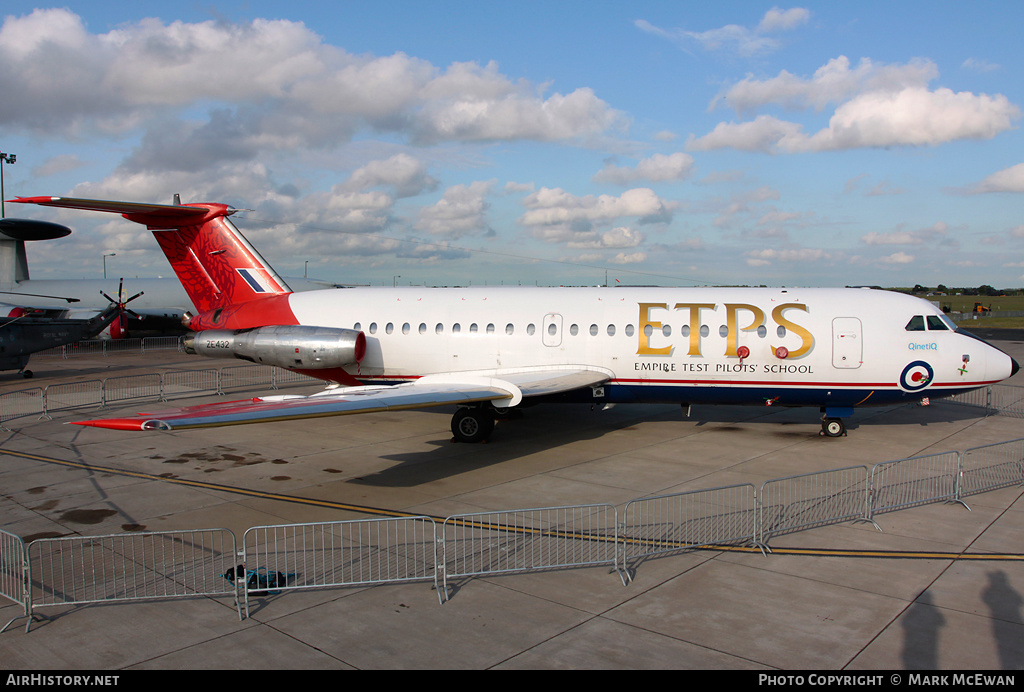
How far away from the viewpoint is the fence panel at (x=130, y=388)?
2275cm

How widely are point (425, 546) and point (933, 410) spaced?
18518mm

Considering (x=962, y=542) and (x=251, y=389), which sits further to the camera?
(x=251, y=389)

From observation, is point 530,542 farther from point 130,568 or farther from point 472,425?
point 472,425

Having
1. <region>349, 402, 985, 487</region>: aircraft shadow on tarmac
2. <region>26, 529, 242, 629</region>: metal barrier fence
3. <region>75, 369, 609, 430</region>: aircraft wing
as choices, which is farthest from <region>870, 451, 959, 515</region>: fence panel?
<region>26, 529, 242, 629</region>: metal barrier fence

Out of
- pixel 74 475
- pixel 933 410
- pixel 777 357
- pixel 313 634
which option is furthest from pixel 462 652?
pixel 933 410

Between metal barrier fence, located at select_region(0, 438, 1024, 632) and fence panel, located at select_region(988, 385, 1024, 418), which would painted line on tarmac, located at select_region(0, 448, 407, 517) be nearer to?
metal barrier fence, located at select_region(0, 438, 1024, 632)

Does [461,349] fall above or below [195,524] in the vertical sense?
above

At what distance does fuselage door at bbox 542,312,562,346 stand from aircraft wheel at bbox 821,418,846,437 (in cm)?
700

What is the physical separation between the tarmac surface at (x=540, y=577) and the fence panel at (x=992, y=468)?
Result: 2.06ft

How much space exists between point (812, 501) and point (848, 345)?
18.9ft

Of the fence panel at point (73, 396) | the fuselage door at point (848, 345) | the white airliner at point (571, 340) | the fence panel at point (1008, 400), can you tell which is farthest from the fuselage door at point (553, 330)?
the fence panel at point (73, 396)

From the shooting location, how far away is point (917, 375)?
50.3 feet

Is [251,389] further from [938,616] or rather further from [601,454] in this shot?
[938,616]

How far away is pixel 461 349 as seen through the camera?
1698cm
